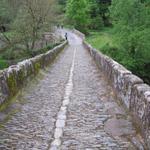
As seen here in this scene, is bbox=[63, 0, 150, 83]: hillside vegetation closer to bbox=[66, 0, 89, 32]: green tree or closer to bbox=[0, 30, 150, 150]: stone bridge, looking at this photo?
bbox=[0, 30, 150, 150]: stone bridge

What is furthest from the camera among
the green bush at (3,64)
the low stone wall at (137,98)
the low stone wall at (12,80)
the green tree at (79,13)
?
the green tree at (79,13)

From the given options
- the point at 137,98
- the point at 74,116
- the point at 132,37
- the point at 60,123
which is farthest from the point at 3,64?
the point at 137,98

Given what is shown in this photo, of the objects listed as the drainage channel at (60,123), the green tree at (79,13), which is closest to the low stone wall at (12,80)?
the drainage channel at (60,123)

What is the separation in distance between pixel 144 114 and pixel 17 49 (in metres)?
40.6

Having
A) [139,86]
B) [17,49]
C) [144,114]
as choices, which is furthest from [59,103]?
[17,49]

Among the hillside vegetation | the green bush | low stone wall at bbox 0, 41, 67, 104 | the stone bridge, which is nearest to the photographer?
the stone bridge

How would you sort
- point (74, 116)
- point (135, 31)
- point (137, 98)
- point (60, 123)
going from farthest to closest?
point (135, 31)
point (74, 116)
point (60, 123)
point (137, 98)

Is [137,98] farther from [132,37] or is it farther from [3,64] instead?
[3,64]

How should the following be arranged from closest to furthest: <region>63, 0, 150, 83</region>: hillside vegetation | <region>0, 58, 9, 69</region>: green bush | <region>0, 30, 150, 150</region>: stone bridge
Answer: <region>0, 30, 150, 150</region>: stone bridge
<region>63, 0, 150, 83</region>: hillside vegetation
<region>0, 58, 9, 69</region>: green bush

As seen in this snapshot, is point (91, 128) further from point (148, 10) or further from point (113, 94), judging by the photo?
point (148, 10)

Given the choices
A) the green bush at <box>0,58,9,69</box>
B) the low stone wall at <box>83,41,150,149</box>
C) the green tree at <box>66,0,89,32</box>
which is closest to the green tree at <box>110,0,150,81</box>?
the green bush at <box>0,58,9,69</box>

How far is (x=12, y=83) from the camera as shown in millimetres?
9734

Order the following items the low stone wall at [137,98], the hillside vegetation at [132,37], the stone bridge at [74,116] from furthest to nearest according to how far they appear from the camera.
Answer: the hillside vegetation at [132,37] → the stone bridge at [74,116] → the low stone wall at [137,98]

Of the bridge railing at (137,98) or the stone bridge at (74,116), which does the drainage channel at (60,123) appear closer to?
the stone bridge at (74,116)
